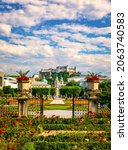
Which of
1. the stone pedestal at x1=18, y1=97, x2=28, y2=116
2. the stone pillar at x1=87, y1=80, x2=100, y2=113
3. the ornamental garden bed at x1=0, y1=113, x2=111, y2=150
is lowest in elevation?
the ornamental garden bed at x1=0, y1=113, x2=111, y2=150

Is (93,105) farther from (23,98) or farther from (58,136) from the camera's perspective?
(58,136)

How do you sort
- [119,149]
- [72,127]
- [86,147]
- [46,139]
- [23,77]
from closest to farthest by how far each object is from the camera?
[119,149] < [86,147] < [46,139] < [72,127] < [23,77]

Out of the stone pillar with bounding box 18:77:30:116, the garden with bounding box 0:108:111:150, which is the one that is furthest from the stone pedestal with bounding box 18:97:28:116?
the garden with bounding box 0:108:111:150

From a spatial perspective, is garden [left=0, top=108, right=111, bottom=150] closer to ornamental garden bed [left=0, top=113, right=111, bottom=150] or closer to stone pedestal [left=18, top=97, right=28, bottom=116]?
ornamental garden bed [left=0, top=113, right=111, bottom=150]

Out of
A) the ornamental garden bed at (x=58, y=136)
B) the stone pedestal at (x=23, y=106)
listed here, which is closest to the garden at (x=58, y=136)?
the ornamental garden bed at (x=58, y=136)

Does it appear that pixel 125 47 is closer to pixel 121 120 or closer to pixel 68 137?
pixel 121 120

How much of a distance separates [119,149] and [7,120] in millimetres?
9156

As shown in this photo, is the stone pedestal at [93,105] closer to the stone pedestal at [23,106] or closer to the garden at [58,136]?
the garden at [58,136]

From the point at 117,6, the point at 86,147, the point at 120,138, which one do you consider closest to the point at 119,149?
the point at 120,138

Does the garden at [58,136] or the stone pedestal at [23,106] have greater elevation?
the stone pedestal at [23,106]

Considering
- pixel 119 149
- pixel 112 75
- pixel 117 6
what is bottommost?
pixel 119 149

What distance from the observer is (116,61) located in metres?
3.55

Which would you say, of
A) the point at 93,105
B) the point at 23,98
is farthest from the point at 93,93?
the point at 23,98

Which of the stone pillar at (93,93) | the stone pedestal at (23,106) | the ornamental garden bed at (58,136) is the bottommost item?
the ornamental garden bed at (58,136)
